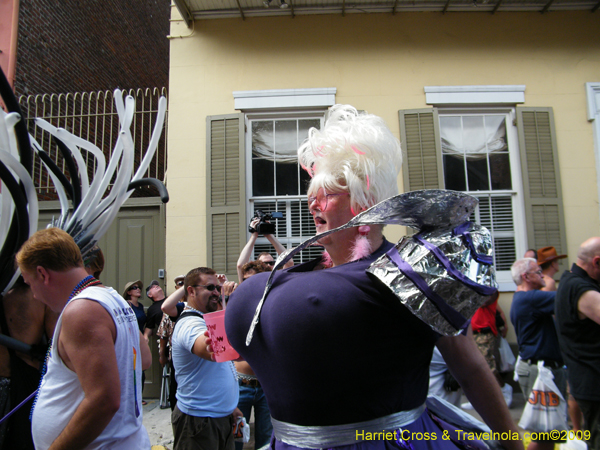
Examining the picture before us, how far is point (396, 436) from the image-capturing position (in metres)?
0.96

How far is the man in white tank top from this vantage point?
1.51m

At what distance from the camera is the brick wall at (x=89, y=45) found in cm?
680

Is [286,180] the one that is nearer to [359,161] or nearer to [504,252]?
[504,252]

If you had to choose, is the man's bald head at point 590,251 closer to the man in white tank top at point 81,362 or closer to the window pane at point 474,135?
the man in white tank top at point 81,362

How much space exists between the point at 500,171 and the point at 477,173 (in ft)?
1.04

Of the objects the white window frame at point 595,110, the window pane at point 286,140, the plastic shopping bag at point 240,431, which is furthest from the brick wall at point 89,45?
the white window frame at point 595,110

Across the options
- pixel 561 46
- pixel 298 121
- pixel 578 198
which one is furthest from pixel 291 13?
pixel 578 198

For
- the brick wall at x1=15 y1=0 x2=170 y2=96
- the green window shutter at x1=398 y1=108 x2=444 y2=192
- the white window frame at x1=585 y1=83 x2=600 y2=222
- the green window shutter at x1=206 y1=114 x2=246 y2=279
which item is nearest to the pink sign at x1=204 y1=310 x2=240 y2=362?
the green window shutter at x1=206 y1=114 x2=246 y2=279

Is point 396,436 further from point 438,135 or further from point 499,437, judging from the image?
point 438,135

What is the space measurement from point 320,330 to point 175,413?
7.00 ft

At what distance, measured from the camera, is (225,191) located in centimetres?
564

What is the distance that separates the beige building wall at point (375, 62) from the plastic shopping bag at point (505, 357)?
7.84 feet

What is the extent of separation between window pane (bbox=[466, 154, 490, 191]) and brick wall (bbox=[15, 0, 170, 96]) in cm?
685

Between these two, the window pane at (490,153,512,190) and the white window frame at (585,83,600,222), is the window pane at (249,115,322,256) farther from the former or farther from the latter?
the white window frame at (585,83,600,222)
